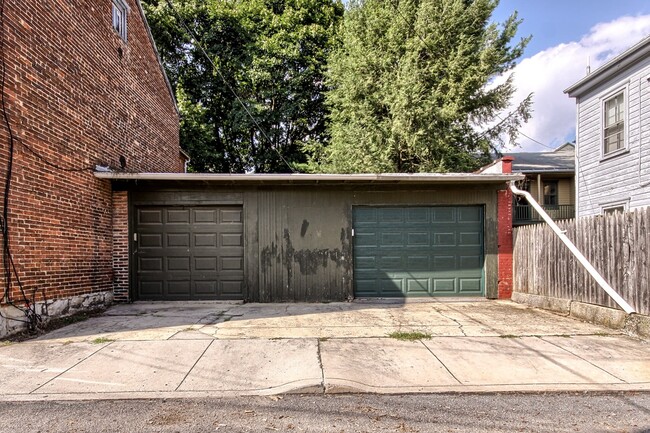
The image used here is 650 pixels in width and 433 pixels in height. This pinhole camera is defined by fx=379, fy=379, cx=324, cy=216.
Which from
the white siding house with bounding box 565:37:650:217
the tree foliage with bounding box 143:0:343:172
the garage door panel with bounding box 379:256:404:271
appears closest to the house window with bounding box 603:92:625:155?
the white siding house with bounding box 565:37:650:217

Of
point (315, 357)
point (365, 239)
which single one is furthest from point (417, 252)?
point (315, 357)

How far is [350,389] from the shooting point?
154 inches

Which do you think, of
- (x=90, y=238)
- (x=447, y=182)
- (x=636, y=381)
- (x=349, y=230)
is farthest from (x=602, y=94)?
(x=90, y=238)

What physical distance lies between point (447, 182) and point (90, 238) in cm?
782

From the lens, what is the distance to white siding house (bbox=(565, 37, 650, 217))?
9.30 metres

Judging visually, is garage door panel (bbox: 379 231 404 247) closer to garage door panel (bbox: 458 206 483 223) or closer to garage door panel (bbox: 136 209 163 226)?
garage door panel (bbox: 458 206 483 223)

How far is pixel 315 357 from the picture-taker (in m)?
4.80

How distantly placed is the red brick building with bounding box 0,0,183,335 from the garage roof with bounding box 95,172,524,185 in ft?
3.09

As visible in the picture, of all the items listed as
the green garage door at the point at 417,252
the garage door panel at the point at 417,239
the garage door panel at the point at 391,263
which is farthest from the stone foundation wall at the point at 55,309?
the garage door panel at the point at 417,239

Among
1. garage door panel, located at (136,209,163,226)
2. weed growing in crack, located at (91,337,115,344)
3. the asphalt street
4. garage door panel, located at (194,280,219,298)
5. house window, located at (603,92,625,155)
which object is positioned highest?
house window, located at (603,92,625,155)

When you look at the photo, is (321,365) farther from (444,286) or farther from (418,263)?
(444,286)

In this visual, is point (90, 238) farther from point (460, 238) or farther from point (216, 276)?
point (460, 238)

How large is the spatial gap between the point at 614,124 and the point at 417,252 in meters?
6.71

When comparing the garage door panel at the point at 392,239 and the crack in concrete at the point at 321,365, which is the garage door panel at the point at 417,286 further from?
the crack in concrete at the point at 321,365
